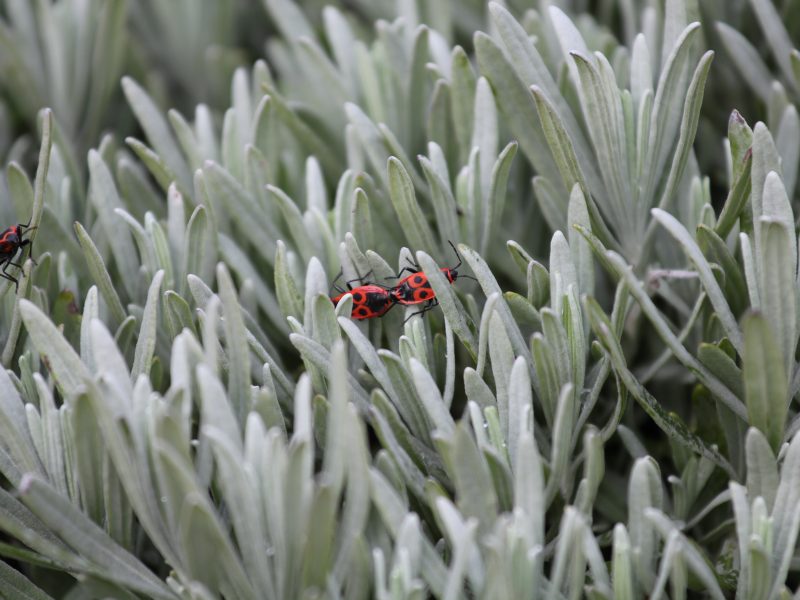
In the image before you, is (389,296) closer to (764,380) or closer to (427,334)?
(427,334)

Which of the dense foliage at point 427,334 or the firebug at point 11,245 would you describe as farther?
the firebug at point 11,245

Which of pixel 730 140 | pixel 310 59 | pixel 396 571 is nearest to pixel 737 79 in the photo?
pixel 730 140

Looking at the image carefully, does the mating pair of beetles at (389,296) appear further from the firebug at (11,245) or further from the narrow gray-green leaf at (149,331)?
the firebug at (11,245)

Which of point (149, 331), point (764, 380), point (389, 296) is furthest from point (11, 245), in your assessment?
point (764, 380)

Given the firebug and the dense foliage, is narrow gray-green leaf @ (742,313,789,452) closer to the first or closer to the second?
the dense foliage

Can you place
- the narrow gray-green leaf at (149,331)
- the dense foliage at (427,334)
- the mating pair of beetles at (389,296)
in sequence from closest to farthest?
the dense foliage at (427,334)
the narrow gray-green leaf at (149,331)
the mating pair of beetles at (389,296)

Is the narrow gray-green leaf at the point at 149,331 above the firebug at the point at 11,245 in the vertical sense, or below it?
below

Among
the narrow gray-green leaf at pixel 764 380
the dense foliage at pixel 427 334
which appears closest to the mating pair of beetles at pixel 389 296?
the dense foliage at pixel 427 334

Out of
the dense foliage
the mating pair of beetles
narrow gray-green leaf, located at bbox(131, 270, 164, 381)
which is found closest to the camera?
the dense foliage

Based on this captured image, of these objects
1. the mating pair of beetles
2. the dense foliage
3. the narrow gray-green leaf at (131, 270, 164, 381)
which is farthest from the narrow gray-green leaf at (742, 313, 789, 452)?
the narrow gray-green leaf at (131, 270, 164, 381)
